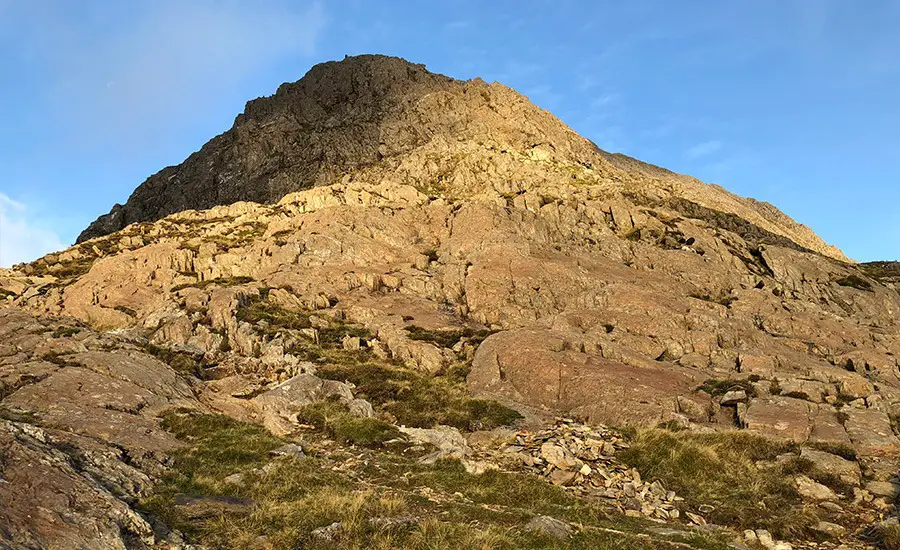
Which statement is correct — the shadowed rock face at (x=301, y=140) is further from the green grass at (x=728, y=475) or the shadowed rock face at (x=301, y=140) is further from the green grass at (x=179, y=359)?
the green grass at (x=728, y=475)

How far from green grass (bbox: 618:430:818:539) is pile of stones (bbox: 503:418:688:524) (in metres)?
0.91

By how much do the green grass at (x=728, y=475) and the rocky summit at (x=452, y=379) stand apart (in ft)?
0.39

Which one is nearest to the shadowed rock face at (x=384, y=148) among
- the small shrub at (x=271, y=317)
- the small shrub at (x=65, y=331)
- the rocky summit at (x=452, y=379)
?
the rocky summit at (x=452, y=379)

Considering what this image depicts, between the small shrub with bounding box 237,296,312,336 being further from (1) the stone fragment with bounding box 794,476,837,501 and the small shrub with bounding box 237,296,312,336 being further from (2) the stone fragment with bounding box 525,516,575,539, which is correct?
(1) the stone fragment with bounding box 794,476,837,501

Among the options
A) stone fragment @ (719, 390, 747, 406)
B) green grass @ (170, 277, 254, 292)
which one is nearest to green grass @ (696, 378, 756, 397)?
stone fragment @ (719, 390, 747, 406)

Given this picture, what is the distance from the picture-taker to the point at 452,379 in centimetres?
3475

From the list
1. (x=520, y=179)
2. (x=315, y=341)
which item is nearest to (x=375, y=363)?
(x=315, y=341)

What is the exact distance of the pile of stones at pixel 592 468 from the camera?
61.1ft

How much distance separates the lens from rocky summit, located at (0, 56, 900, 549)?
1493cm

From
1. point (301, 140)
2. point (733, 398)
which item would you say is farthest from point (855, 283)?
point (301, 140)

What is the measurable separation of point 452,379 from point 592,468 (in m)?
14.8

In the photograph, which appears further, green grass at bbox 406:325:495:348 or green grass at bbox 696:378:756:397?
green grass at bbox 406:325:495:348

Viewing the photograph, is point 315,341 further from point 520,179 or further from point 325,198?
point 520,179

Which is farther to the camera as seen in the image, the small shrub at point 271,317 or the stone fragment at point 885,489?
the small shrub at point 271,317
